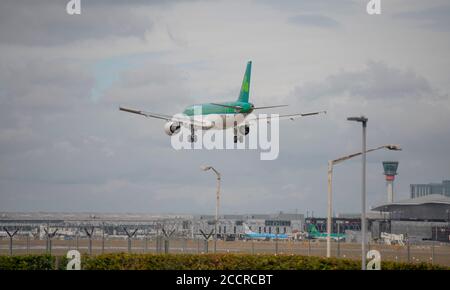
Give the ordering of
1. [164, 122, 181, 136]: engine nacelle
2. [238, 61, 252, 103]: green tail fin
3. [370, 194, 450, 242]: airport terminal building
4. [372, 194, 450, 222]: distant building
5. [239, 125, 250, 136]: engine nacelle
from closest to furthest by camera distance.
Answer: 1. [164, 122, 181, 136]: engine nacelle
2. [239, 125, 250, 136]: engine nacelle
3. [238, 61, 252, 103]: green tail fin
4. [370, 194, 450, 242]: airport terminal building
5. [372, 194, 450, 222]: distant building

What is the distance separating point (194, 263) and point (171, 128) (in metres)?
35.6

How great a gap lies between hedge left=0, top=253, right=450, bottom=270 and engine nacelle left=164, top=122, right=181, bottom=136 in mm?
33780

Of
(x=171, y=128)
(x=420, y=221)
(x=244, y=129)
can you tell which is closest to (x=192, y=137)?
(x=171, y=128)

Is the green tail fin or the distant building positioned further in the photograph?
the distant building

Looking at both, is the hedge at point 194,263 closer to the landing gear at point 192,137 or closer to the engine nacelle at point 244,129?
the landing gear at point 192,137

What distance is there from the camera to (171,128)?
290 feet

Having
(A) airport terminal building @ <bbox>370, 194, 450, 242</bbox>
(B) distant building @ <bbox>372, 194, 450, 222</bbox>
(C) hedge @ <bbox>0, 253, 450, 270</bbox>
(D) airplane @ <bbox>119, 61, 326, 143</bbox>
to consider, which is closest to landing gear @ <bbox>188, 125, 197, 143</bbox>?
(D) airplane @ <bbox>119, 61, 326, 143</bbox>

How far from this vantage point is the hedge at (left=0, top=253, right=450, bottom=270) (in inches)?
2110

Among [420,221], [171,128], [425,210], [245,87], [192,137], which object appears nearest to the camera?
[171,128]

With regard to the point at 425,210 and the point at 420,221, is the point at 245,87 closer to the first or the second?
the point at 420,221

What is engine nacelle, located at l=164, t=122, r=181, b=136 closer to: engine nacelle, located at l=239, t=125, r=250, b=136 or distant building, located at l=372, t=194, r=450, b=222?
engine nacelle, located at l=239, t=125, r=250, b=136
